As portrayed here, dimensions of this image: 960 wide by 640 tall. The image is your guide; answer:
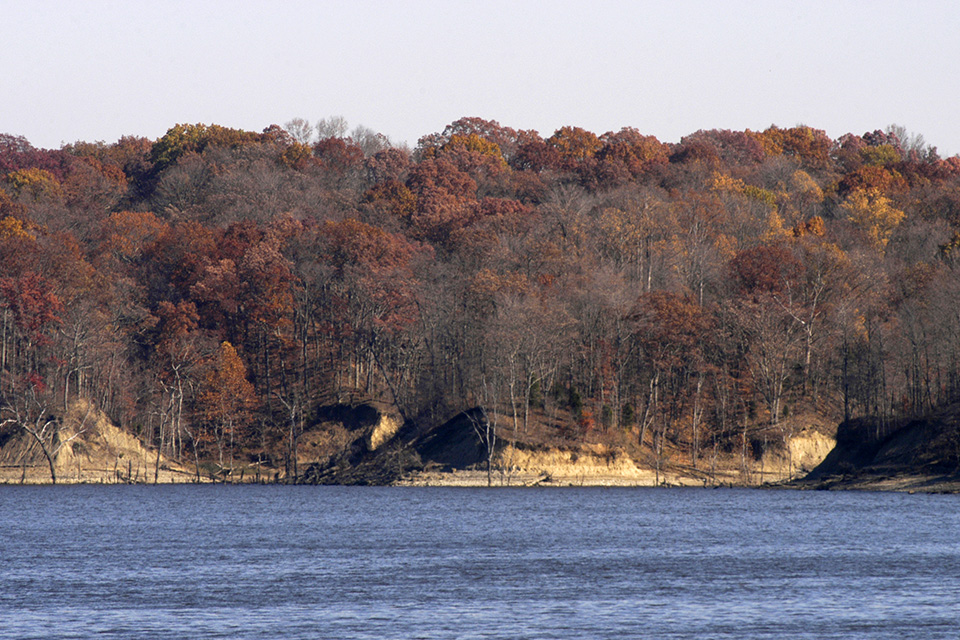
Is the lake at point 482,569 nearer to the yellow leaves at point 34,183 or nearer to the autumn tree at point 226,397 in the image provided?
the autumn tree at point 226,397

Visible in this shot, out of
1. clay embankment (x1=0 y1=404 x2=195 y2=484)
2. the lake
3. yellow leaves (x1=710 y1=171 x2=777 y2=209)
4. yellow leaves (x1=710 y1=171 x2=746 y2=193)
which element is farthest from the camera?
yellow leaves (x1=710 y1=171 x2=746 y2=193)

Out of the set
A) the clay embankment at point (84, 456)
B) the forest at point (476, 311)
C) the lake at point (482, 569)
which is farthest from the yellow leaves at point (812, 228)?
the clay embankment at point (84, 456)

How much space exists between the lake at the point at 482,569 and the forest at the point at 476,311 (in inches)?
854

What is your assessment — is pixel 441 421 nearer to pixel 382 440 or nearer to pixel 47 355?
pixel 382 440

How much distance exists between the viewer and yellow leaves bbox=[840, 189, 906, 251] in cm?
13350

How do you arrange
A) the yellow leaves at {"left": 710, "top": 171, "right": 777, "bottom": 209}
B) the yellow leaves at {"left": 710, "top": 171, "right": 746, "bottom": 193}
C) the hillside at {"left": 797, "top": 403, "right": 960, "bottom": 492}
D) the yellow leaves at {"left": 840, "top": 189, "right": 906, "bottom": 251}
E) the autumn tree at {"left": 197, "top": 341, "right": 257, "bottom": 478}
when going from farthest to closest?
the yellow leaves at {"left": 710, "top": 171, "right": 746, "bottom": 193}
the yellow leaves at {"left": 710, "top": 171, "right": 777, "bottom": 209}
the yellow leaves at {"left": 840, "top": 189, "right": 906, "bottom": 251}
the autumn tree at {"left": 197, "top": 341, "right": 257, "bottom": 478}
the hillside at {"left": 797, "top": 403, "right": 960, "bottom": 492}

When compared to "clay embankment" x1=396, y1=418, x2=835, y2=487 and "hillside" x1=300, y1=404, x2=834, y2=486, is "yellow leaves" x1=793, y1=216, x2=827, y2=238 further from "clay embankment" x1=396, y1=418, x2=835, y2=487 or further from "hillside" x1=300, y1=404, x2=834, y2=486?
"clay embankment" x1=396, y1=418, x2=835, y2=487

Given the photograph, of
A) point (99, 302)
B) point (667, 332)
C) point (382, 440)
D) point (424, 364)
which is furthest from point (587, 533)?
point (99, 302)

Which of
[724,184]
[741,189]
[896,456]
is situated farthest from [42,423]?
[741,189]

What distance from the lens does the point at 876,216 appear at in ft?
446

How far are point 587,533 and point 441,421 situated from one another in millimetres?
47287

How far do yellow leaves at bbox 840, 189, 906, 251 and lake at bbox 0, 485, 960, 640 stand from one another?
2284 inches

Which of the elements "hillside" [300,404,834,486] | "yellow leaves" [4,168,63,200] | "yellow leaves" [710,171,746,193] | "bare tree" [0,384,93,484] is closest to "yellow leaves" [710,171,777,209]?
"yellow leaves" [710,171,746,193]

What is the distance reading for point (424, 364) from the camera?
119m
